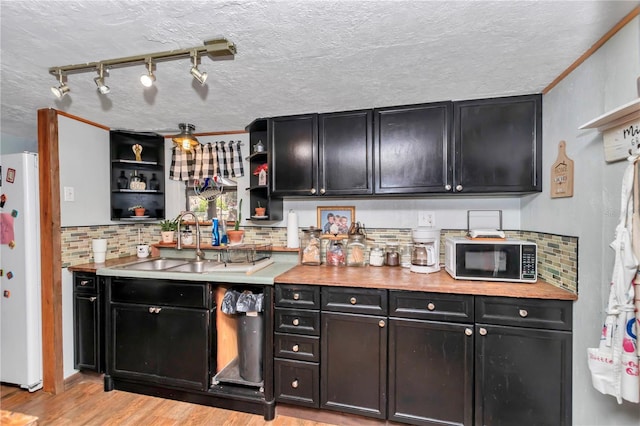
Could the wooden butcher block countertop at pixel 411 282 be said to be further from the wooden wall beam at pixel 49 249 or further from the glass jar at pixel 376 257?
the wooden wall beam at pixel 49 249

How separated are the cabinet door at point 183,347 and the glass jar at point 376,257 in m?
1.35

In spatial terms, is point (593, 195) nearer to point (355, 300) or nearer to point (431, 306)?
point (431, 306)

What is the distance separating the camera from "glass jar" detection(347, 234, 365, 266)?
2430 mm

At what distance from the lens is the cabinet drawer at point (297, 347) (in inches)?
74.8

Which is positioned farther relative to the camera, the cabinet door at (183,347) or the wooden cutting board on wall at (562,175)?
the cabinet door at (183,347)

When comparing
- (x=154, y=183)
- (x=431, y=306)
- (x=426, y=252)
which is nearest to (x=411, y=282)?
(x=431, y=306)

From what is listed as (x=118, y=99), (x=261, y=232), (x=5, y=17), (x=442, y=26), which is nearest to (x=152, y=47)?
→ (x=5, y=17)

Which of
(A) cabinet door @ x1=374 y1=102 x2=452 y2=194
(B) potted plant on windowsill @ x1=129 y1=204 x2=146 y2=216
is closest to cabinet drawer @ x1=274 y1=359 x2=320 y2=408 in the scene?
(A) cabinet door @ x1=374 y1=102 x2=452 y2=194

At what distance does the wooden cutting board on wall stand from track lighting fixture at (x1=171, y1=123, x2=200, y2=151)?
8.97ft

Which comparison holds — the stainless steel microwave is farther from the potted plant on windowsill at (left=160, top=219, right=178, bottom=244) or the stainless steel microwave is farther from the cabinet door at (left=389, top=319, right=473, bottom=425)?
the potted plant on windowsill at (left=160, top=219, right=178, bottom=244)

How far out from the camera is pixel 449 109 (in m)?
2.04

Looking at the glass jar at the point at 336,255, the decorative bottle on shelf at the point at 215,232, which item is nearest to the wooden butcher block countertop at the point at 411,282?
the glass jar at the point at 336,255

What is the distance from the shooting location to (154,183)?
9.76ft

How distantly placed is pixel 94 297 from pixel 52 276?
335mm
